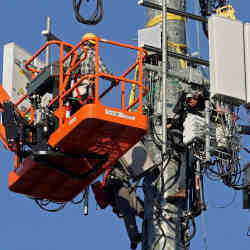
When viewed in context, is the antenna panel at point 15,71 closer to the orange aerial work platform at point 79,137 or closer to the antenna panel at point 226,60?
the orange aerial work platform at point 79,137

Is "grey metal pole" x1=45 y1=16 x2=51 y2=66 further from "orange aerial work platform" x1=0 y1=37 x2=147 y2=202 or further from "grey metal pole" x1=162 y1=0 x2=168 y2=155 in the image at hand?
"grey metal pole" x1=162 y1=0 x2=168 y2=155

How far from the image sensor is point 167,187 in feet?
88.6

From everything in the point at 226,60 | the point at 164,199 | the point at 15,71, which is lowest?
the point at 164,199

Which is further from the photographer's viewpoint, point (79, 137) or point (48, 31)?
point (48, 31)

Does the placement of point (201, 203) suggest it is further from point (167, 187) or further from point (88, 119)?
point (88, 119)

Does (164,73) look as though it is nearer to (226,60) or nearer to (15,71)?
(226,60)

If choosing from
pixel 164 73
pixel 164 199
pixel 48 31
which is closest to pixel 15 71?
pixel 48 31

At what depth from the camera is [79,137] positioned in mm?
25219

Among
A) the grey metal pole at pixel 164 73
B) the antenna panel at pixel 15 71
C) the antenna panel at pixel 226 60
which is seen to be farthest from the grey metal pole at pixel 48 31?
the antenna panel at pixel 226 60

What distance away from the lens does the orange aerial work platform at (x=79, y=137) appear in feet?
81.4

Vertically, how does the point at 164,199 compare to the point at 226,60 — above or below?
below

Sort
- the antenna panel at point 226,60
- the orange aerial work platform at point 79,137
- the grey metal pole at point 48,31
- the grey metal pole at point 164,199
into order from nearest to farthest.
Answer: the orange aerial work platform at point 79,137
the grey metal pole at point 164,199
the antenna panel at point 226,60
the grey metal pole at point 48,31

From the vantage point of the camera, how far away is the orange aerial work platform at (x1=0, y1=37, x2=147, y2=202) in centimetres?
2480

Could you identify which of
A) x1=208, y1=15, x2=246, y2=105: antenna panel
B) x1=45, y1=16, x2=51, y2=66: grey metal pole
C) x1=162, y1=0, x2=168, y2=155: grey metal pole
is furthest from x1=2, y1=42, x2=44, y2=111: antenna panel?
x1=208, y1=15, x2=246, y2=105: antenna panel
